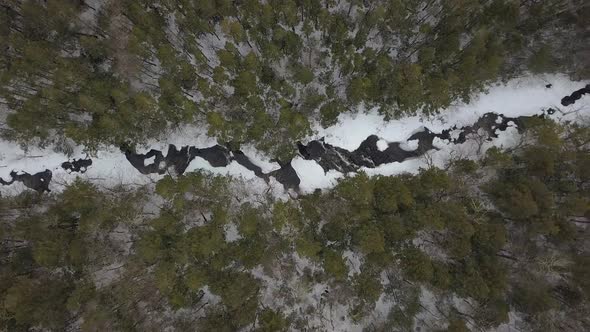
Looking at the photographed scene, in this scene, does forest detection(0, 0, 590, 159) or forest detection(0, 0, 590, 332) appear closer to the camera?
forest detection(0, 0, 590, 332)

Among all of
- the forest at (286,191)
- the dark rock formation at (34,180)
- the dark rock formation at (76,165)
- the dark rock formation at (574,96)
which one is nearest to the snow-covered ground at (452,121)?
the dark rock formation at (574,96)

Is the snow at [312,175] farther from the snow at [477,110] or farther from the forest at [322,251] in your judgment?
the snow at [477,110]

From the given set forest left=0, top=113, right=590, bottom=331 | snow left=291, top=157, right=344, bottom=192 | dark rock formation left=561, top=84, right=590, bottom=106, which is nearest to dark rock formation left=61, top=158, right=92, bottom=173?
forest left=0, top=113, right=590, bottom=331

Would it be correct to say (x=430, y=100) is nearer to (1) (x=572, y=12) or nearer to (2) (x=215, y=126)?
(1) (x=572, y=12)

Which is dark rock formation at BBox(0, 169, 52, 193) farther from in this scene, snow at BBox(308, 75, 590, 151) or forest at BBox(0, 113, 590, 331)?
snow at BBox(308, 75, 590, 151)

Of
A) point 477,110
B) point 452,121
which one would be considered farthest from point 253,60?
point 477,110
